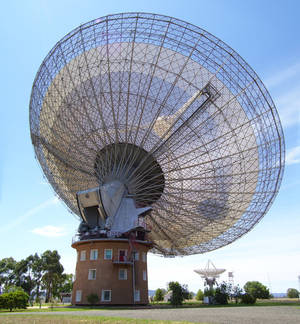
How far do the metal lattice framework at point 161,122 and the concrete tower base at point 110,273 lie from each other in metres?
6.63

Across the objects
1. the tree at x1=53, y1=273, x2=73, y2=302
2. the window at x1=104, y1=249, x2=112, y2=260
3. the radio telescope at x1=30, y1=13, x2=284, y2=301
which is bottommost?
the window at x1=104, y1=249, x2=112, y2=260

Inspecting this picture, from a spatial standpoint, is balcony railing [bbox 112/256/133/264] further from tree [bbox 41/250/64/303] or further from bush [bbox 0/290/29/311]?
tree [bbox 41/250/64/303]

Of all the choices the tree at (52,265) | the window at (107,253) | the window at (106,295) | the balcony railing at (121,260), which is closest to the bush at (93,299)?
the window at (106,295)

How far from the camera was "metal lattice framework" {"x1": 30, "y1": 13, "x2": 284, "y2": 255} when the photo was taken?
29.0 meters

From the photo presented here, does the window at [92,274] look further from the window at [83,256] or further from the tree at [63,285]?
the tree at [63,285]

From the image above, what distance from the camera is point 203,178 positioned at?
34.3 meters

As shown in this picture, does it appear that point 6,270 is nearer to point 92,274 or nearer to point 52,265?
point 52,265

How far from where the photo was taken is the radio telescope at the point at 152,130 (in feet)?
95.6

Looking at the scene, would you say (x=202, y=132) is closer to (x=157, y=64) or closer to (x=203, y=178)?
(x=203, y=178)

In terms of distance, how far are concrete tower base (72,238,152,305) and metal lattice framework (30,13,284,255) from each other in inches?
261

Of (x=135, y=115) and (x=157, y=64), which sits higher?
(x=157, y=64)

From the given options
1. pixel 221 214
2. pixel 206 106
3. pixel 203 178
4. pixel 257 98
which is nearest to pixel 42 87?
pixel 206 106

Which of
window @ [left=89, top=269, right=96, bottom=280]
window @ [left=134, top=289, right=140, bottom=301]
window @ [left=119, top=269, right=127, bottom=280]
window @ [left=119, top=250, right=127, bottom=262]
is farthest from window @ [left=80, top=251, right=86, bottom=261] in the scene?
window @ [left=134, top=289, right=140, bottom=301]

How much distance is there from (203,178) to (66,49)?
1973 cm
